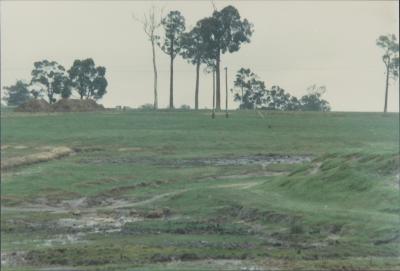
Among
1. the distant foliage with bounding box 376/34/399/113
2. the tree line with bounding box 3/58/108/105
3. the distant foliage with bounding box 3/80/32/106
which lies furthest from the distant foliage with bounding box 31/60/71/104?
the distant foliage with bounding box 3/80/32/106

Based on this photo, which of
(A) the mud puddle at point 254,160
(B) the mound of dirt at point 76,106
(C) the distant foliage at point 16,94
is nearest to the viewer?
(A) the mud puddle at point 254,160

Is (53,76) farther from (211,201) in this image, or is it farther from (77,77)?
(211,201)

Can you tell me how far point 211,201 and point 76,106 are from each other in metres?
30.5

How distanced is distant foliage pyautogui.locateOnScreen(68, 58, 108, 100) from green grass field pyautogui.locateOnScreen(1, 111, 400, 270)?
3.83 metres

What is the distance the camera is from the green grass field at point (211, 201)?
19.7 metres

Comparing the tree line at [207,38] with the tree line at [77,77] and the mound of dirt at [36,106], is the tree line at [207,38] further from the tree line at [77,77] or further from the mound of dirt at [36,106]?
the mound of dirt at [36,106]

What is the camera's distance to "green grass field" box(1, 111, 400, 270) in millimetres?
19656

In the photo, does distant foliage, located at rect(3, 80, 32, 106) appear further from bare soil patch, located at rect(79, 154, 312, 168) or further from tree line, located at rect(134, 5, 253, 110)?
tree line, located at rect(134, 5, 253, 110)

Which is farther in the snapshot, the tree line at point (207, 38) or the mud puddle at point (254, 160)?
the mud puddle at point (254, 160)

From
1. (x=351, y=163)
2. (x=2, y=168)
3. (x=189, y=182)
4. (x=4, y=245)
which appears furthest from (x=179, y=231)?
(x=2, y=168)

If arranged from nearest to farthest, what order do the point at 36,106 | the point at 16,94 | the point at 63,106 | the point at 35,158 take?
the point at 35,158
the point at 63,106
the point at 36,106
the point at 16,94

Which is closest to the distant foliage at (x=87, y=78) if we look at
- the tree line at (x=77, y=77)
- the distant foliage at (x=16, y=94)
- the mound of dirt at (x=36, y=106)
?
the tree line at (x=77, y=77)

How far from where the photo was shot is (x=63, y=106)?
63531 millimetres

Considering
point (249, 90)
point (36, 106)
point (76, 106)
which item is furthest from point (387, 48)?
point (36, 106)
